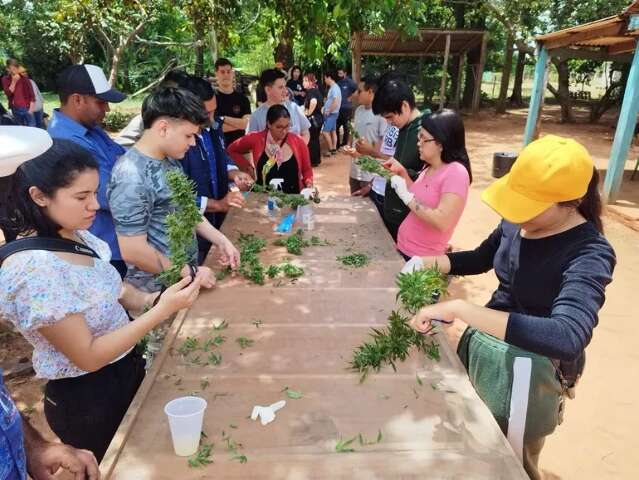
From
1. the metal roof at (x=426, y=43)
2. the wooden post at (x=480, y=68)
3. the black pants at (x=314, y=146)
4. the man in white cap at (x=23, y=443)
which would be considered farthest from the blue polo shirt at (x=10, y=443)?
the wooden post at (x=480, y=68)

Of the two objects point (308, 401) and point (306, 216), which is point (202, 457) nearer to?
point (308, 401)

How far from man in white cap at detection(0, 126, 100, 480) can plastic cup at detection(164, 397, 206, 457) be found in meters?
0.24

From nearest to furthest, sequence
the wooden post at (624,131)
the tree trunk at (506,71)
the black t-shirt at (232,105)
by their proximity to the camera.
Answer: the black t-shirt at (232,105) < the wooden post at (624,131) < the tree trunk at (506,71)

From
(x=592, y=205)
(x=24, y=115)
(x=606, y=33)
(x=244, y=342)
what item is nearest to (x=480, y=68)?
(x=606, y=33)

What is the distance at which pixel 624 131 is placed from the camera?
771cm

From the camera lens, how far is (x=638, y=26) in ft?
23.2

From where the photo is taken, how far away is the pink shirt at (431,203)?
109 inches

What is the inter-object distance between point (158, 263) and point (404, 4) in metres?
3.51

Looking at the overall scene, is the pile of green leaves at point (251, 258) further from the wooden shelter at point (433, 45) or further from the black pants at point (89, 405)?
the wooden shelter at point (433, 45)

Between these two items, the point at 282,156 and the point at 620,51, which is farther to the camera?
the point at 620,51

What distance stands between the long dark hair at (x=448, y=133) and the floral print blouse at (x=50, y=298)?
202 centimetres

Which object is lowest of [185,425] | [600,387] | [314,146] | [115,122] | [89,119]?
[600,387]

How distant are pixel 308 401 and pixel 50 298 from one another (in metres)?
0.94

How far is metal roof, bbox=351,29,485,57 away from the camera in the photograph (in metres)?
14.5
